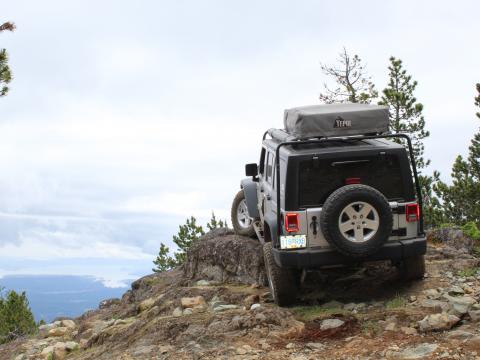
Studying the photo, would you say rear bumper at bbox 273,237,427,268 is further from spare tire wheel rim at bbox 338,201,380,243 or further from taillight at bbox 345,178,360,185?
taillight at bbox 345,178,360,185

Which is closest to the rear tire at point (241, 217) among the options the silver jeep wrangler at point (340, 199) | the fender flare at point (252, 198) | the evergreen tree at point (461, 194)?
the fender flare at point (252, 198)

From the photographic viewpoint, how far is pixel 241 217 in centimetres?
1426

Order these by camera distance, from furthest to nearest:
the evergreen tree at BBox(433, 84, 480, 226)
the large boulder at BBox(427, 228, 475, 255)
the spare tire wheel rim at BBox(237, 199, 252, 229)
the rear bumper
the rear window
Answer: the evergreen tree at BBox(433, 84, 480, 226) < the large boulder at BBox(427, 228, 475, 255) < the spare tire wheel rim at BBox(237, 199, 252, 229) < the rear window < the rear bumper

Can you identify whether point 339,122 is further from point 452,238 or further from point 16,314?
point 16,314

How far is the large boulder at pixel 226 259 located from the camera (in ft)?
41.1

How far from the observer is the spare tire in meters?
9.09

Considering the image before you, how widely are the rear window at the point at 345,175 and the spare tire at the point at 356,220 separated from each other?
0.50m

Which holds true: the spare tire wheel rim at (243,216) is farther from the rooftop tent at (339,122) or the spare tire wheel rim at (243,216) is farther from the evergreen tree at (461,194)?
the evergreen tree at (461,194)

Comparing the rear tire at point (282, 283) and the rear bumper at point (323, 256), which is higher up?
the rear bumper at point (323, 256)

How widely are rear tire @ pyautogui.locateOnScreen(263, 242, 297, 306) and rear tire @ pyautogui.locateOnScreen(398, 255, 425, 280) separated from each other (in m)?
1.91

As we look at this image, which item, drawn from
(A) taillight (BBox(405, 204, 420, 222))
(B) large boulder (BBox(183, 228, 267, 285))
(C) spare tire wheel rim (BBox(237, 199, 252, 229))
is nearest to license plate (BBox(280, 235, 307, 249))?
(A) taillight (BBox(405, 204, 420, 222))

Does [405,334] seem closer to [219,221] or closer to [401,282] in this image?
[401,282]

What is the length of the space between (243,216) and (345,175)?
4.82 metres

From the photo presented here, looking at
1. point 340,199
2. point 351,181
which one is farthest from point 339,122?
point 340,199
